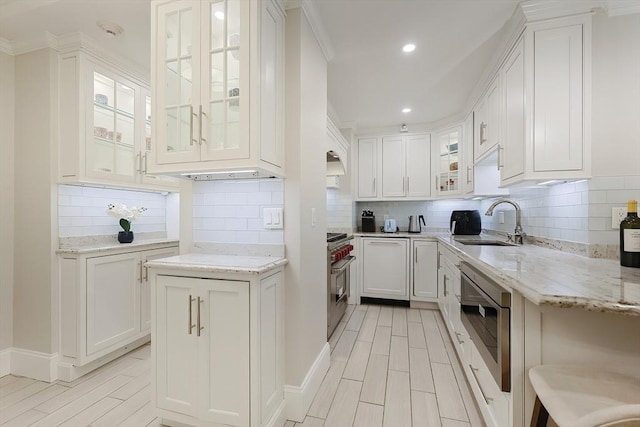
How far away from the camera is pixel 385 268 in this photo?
151 inches

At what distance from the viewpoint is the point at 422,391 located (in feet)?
6.41

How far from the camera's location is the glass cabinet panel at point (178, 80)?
1541 millimetres

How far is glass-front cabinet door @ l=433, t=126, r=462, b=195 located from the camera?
12.3 ft

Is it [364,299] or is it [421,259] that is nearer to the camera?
[421,259]

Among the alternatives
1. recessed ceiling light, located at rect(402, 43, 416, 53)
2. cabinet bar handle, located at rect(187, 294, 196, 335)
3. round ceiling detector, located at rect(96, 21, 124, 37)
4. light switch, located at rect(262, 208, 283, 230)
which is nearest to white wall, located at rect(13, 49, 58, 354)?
round ceiling detector, located at rect(96, 21, 124, 37)

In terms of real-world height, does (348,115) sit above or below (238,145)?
above

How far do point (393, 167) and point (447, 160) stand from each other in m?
0.72

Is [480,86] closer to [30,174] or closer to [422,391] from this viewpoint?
[422,391]

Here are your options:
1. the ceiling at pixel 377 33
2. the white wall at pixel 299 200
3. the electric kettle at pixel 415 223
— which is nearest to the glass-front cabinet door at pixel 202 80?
the white wall at pixel 299 200

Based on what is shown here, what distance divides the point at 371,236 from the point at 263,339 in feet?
8.64

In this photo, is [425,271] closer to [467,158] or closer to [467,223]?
[467,223]

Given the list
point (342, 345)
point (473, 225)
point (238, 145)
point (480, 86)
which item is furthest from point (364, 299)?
point (238, 145)

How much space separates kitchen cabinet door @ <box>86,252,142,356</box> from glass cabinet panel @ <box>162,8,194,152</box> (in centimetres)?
139

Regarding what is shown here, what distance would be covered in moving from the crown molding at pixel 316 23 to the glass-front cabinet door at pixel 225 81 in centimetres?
44
